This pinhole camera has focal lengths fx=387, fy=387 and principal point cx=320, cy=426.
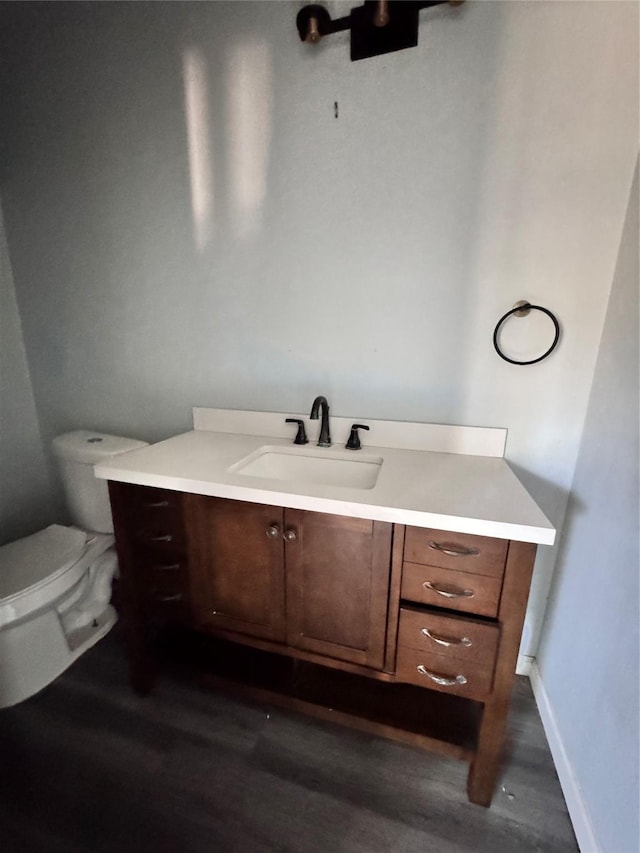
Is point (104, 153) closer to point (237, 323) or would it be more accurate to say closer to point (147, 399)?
point (237, 323)

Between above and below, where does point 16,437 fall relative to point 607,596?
above

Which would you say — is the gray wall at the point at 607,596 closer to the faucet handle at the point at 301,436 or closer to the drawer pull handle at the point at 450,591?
the drawer pull handle at the point at 450,591

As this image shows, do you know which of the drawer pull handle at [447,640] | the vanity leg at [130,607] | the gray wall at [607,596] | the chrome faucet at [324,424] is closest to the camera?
the gray wall at [607,596]

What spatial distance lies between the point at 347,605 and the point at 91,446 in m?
1.23

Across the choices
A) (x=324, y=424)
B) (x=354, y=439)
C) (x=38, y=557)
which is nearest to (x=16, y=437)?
(x=38, y=557)

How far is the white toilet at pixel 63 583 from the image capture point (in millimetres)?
1415

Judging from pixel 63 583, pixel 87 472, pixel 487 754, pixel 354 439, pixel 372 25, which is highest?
pixel 372 25

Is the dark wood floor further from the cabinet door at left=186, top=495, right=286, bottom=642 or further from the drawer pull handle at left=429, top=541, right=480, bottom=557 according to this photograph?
the drawer pull handle at left=429, top=541, right=480, bottom=557

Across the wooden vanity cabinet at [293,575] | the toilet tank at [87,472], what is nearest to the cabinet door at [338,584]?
the wooden vanity cabinet at [293,575]

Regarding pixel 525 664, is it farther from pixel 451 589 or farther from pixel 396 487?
pixel 396 487

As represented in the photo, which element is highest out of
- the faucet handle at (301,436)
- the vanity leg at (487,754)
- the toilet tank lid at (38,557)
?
the faucet handle at (301,436)

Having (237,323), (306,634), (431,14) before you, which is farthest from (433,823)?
(431,14)

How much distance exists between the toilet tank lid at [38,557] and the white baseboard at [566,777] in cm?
179

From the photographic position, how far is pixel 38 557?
1.54 meters
